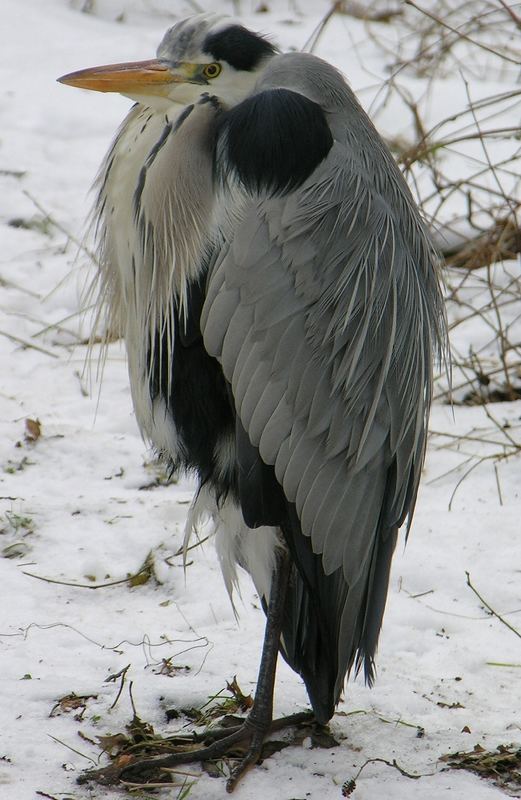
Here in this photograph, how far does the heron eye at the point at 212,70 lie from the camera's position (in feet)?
8.01

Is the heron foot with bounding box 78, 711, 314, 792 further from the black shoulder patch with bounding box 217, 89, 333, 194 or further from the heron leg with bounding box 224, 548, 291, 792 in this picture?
the black shoulder patch with bounding box 217, 89, 333, 194

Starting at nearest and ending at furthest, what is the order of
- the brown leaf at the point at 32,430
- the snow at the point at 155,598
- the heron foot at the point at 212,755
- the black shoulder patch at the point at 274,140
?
the black shoulder patch at the point at 274,140
the heron foot at the point at 212,755
the snow at the point at 155,598
the brown leaf at the point at 32,430

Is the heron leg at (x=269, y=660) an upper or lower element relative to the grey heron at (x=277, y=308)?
lower

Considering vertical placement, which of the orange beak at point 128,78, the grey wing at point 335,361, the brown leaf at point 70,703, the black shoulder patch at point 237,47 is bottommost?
the brown leaf at point 70,703

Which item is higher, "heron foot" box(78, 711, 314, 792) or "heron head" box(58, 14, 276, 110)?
"heron head" box(58, 14, 276, 110)

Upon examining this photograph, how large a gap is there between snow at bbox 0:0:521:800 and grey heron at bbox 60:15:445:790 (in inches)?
8.5

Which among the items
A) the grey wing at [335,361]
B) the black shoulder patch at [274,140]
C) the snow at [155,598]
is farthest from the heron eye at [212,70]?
the snow at [155,598]

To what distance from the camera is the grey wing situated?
2.33 meters

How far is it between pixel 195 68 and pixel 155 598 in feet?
4.76

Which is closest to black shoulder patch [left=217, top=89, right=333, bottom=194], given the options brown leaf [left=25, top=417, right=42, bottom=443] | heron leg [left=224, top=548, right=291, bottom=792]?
heron leg [left=224, top=548, right=291, bottom=792]

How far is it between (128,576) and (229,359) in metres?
1.08

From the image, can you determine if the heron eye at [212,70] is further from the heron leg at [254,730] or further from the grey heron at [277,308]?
the heron leg at [254,730]

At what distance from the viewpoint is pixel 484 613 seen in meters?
3.11

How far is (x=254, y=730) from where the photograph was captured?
8.33 ft
